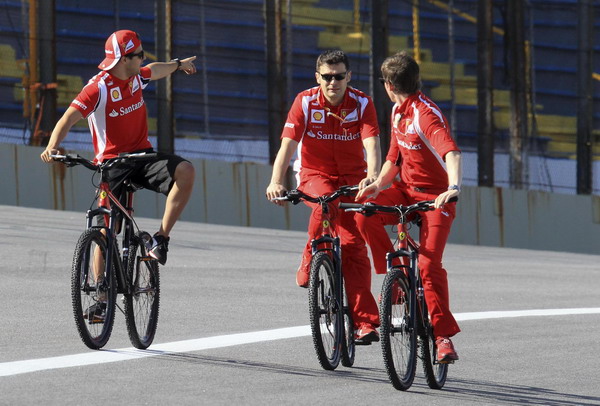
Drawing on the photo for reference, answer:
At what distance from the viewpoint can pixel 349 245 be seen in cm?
869

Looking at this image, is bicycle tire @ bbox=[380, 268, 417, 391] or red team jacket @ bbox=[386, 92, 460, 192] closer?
bicycle tire @ bbox=[380, 268, 417, 391]

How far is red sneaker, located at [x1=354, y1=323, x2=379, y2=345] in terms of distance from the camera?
8.41m

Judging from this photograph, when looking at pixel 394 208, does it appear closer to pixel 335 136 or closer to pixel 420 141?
pixel 420 141

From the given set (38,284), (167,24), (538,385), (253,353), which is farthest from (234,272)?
(167,24)

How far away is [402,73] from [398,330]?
4.59ft

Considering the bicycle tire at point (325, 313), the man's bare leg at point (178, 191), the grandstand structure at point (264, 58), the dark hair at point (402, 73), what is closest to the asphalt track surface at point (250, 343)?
the bicycle tire at point (325, 313)

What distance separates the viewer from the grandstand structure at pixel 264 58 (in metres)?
19.5

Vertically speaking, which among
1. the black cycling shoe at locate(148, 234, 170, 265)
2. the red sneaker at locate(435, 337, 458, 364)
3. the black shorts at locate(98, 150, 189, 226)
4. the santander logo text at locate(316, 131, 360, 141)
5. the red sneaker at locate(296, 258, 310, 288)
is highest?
the santander logo text at locate(316, 131, 360, 141)

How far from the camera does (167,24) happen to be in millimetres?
20281

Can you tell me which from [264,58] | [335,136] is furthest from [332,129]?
[264,58]

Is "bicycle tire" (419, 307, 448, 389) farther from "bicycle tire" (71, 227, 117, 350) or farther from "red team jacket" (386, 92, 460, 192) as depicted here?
"bicycle tire" (71, 227, 117, 350)

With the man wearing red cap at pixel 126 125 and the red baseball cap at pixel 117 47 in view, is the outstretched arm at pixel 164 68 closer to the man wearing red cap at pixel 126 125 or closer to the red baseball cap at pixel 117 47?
the man wearing red cap at pixel 126 125

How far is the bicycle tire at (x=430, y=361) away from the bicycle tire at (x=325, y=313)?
555mm

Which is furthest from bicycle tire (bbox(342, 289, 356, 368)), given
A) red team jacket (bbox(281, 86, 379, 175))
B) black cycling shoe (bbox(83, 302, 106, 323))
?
black cycling shoe (bbox(83, 302, 106, 323))
